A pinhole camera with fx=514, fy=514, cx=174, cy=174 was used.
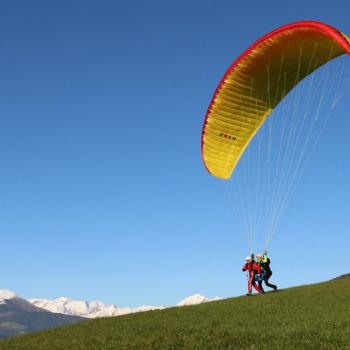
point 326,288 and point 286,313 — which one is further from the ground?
point 326,288

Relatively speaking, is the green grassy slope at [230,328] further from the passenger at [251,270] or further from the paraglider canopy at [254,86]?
the paraglider canopy at [254,86]

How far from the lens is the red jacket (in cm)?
2522

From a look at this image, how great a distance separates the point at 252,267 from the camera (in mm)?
25422

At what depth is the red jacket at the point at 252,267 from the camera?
25.2m

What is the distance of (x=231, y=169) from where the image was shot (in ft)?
85.1

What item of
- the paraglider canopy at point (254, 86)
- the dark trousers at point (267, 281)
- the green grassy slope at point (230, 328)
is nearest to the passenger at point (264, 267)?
the dark trousers at point (267, 281)

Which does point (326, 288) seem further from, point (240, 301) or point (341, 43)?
point (341, 43)

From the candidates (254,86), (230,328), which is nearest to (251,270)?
(254,86)

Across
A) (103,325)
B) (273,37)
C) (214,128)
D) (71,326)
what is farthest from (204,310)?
(273,37)

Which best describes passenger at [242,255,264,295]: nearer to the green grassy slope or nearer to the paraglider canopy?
the green grassy slope

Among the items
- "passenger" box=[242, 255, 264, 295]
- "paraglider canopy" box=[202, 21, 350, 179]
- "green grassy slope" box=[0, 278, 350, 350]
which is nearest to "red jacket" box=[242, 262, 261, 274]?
"passenger" box=[242, 255, 264, 295]

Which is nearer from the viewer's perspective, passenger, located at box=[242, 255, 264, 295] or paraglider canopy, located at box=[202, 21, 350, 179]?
paraglider canopy, located at box=[202, 21, 350, 179]

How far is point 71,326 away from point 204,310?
20.5ft

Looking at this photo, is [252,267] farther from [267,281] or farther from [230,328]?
[230,328]
